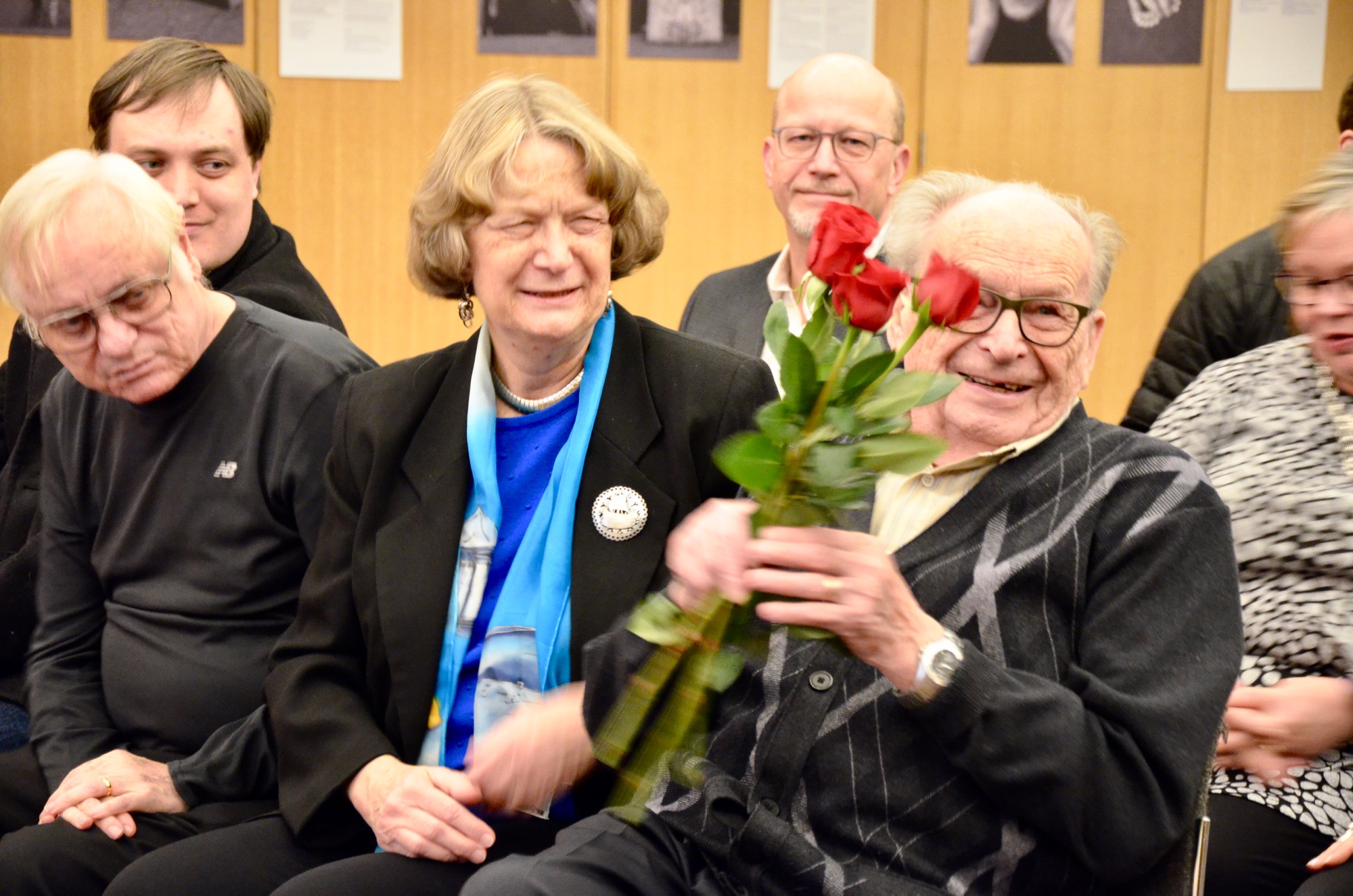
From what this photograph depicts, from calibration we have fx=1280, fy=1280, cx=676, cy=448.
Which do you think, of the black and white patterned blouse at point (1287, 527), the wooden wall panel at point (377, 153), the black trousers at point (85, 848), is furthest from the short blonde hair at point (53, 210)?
the wooden wall panel at point (377, 153)

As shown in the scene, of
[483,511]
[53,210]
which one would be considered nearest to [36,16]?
[53,210]

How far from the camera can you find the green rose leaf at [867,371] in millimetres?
1058

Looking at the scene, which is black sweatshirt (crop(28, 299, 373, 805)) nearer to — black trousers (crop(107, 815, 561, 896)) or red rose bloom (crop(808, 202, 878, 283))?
black trousers (crop(107, 815, 561, 896))

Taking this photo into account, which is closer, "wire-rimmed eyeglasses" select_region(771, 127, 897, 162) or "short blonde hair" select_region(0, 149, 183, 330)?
"short blonde hair" select_region(0, 149, 183, 330)

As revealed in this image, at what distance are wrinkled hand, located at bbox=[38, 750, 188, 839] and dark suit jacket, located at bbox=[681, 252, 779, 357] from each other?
61.5 inches

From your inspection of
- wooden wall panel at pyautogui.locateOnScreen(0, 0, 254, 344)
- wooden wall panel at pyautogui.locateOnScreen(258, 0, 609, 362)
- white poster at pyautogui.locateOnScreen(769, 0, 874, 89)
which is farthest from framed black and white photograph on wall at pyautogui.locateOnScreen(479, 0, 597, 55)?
wooden wall panel at pyautogui.locateOnScreen(0, 0, 254, 344)

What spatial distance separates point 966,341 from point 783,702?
0.50m

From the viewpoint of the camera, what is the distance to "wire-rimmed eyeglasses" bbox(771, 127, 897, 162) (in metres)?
3.20

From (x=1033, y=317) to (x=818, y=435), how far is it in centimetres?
64

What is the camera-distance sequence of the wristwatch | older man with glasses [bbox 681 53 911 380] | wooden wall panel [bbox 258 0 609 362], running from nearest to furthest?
1. the wristwatch
2. older man with glasses [bbox 681 53 911 380]
3. wooden wall panel [bbox 258 0 609 362]

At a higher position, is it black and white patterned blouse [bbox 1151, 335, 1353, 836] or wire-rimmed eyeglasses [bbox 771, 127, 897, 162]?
wire-rimmed eyeglasses [bbox 771, 127, 897, 162]

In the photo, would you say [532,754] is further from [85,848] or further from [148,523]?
[148,523]

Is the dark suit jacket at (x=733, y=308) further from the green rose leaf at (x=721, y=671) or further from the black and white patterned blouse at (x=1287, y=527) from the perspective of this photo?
the green rose leaf at (x=721, y=671)

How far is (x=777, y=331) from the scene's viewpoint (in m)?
1.12
